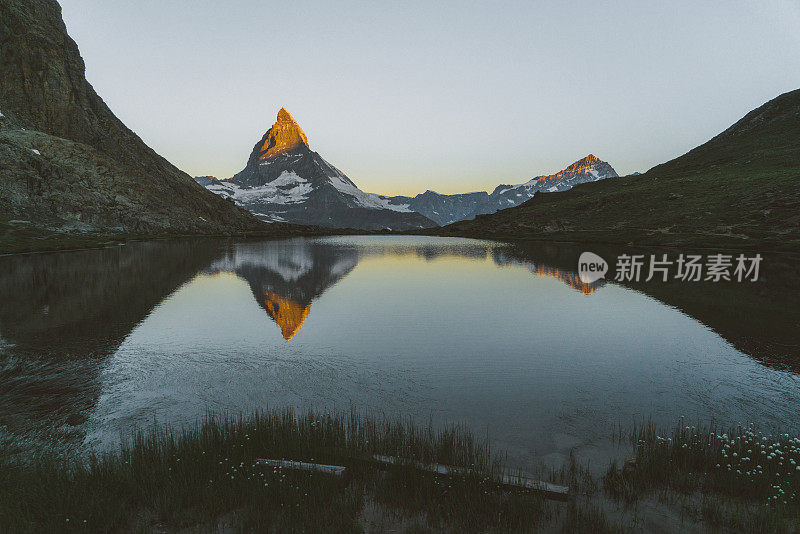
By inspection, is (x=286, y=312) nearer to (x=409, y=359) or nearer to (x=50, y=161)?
(x=409, y=359)

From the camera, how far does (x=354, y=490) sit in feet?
27.9

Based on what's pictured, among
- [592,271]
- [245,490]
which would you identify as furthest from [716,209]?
[245,490]

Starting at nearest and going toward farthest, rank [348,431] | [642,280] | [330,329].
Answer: [348,431] < [330,329] < [642,280]

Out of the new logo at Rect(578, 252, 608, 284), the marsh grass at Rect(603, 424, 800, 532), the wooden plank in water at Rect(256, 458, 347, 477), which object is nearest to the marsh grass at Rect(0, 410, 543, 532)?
the wooden plank in water at Rect(256, 458, 347, 477)

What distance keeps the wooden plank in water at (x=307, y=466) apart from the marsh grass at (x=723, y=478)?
5946 millimetres

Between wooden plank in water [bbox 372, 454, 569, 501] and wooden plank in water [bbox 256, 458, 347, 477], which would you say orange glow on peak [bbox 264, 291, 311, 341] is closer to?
wooden plank in water [bbox 256, 458, 347, 477]

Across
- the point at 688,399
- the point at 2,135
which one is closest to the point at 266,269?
the point at 688,399

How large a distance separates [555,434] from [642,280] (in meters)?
42.5

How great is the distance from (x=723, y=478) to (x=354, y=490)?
8118 millimetres

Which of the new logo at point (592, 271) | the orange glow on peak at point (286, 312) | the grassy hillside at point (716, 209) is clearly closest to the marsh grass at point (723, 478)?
the orange glow on peak at point (286, 312)

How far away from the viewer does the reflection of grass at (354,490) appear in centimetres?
752

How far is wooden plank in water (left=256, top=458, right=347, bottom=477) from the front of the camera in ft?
27.8

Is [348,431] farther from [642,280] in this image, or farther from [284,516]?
[642,280]

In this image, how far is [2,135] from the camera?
465 feet
